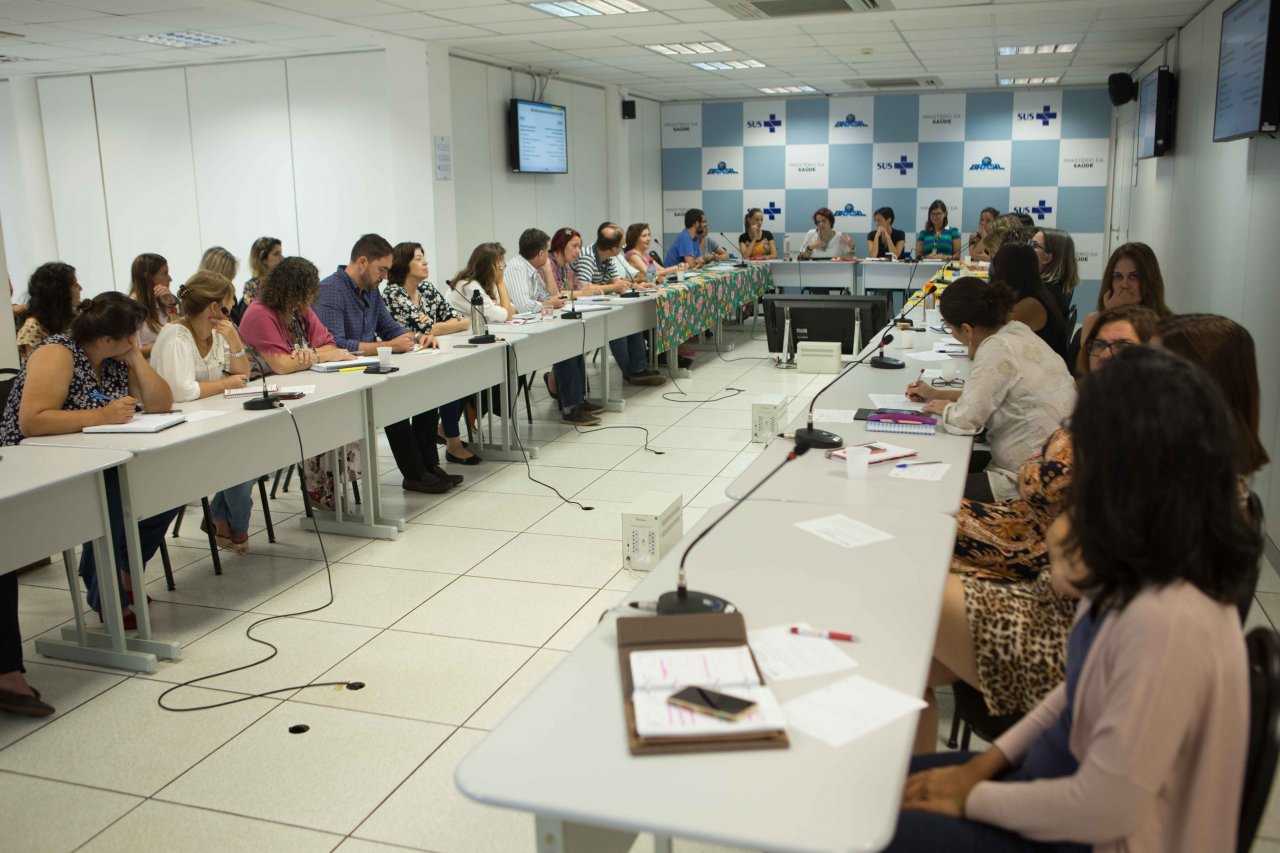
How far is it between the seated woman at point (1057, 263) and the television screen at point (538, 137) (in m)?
5.36

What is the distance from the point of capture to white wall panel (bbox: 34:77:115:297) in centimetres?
966

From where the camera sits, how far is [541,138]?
9773 millimetres

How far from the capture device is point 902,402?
385 centimetres

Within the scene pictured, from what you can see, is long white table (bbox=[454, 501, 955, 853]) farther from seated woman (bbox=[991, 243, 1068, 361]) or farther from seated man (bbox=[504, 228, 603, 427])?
seated man (bbox=[504, 228, 603, 427])

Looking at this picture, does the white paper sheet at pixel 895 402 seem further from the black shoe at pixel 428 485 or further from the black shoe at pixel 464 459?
the black shoe at pixel 464 459

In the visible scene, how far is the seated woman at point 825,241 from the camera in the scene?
11.2 m

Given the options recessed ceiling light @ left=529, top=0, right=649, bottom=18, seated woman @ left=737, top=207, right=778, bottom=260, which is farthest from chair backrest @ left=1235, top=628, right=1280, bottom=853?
seated woman @ left=737, top=207, right=778, bottom=260

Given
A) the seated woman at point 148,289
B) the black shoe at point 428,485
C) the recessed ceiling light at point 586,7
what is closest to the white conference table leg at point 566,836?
the black shoe at point 428,485

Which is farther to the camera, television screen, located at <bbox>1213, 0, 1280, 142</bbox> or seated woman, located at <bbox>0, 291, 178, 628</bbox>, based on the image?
television screen, located at <bbox>1213, 0, 1280, 142</bbox>

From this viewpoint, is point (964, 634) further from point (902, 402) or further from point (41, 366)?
point (41, 366)

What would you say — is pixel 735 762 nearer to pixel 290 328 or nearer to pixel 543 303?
pixel 290 328

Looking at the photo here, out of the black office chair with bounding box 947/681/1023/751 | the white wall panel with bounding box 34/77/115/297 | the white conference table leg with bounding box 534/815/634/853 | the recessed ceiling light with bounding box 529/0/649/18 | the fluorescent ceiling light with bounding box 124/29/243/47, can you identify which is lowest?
the black office chair with bounding box 947/681/1023/751

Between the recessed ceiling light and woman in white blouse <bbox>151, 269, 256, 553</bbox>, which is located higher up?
the recessed ceiling light

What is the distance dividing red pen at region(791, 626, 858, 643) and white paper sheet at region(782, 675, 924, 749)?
154mm
